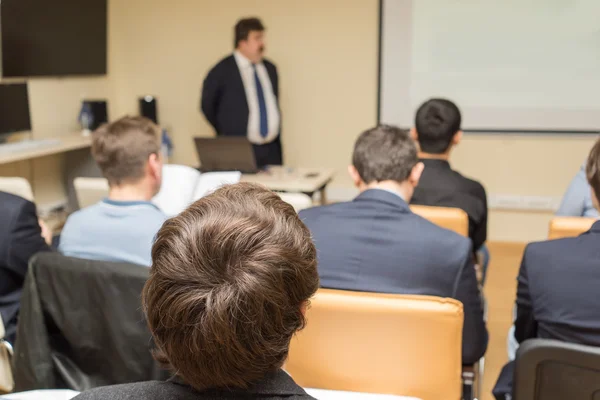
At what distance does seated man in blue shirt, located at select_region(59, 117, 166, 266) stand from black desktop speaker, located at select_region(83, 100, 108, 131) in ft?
10.1

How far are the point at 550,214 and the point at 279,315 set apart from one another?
4509mm

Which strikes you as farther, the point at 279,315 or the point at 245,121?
the point at 245,121

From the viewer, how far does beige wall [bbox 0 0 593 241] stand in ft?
15.7

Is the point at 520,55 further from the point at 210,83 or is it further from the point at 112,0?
the point at 112,0

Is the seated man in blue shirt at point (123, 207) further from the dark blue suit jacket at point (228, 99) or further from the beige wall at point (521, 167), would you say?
the beige wall at point (521, 167)

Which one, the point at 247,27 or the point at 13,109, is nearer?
the point at 13,109

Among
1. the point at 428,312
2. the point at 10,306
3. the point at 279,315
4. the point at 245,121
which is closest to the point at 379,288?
the point at 428,312

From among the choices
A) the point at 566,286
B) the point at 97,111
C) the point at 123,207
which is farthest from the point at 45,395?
the point at 97,111

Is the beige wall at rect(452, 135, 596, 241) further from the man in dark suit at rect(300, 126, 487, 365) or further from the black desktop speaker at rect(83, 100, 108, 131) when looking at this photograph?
the man in dark suit at rect(300, 126, 487, 365)

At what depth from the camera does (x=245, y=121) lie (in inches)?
186

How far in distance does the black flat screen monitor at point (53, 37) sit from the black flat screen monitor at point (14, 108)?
14 cm

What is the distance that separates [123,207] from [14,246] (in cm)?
39

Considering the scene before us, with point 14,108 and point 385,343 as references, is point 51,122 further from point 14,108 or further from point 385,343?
point 385,343

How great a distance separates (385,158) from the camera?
6.50 ft
